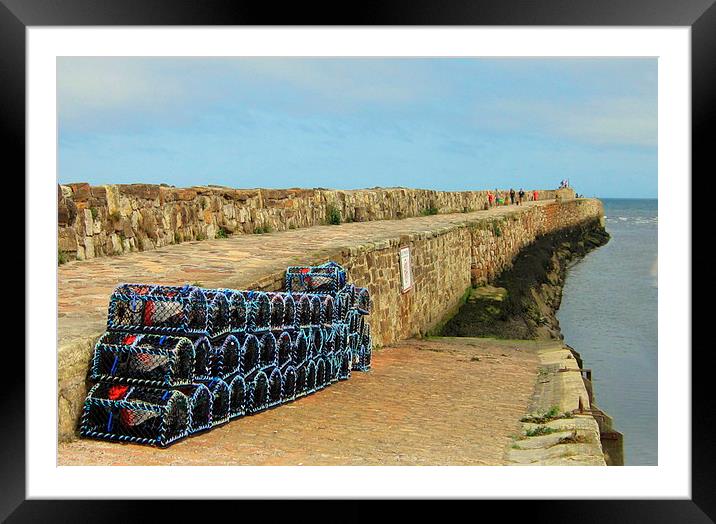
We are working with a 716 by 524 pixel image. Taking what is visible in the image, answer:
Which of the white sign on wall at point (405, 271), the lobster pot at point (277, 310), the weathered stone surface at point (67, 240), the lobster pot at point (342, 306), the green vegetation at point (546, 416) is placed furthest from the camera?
the white sign on wall at point (405, 271)

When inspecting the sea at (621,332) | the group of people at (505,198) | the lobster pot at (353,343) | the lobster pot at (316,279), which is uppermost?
the group of people at (505,198)

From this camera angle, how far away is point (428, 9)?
5309 millimetres

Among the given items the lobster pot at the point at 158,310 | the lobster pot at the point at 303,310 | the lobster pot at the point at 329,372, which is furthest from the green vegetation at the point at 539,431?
the lobster pot at the point at 158,310

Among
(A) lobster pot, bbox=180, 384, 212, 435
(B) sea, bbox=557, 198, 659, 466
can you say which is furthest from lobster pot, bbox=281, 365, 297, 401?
(B) sea, bbox=557, 198, 659, 466

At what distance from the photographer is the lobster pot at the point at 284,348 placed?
24.9 feet

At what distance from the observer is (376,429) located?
7410 mm

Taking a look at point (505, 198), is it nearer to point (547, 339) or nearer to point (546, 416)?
point (547, 339)

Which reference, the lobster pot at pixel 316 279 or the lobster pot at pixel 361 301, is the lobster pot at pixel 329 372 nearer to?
the lobster pot at pixel 316 279

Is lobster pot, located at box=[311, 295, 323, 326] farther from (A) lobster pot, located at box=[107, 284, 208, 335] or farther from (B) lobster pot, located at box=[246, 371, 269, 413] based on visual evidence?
(A) lobster pot, located at box=[107, 284, 208, 335]

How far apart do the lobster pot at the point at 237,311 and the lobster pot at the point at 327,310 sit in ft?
5.33

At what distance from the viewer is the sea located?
14.2 metres

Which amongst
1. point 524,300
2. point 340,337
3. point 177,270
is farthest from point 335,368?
point 524,300
